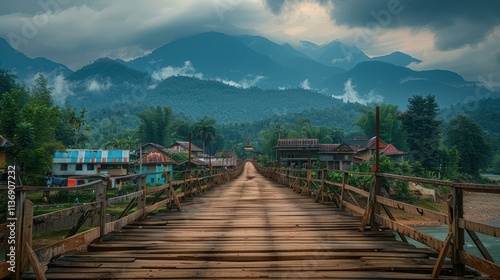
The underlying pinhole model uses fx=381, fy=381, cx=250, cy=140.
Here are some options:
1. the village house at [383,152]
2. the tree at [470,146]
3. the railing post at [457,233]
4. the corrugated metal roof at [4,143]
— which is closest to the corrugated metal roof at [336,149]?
the village house at [383,152]

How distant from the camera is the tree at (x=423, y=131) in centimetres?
7081

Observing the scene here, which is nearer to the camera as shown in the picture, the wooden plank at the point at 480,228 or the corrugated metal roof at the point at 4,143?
the wooden plank at the point at 480,228

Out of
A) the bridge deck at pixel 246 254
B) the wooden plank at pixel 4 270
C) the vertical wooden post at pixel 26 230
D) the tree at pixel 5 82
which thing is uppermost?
the tree at pixel 5 82

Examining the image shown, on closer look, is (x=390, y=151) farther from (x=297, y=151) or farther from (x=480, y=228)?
(x=480, y=228)

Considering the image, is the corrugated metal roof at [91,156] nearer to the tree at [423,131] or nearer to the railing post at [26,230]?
the tree at [423,131]

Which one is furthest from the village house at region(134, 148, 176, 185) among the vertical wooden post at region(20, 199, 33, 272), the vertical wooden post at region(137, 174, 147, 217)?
the vertical wooden post at region(20, 199, 33, 272)

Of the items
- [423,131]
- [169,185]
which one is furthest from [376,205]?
[423,131]

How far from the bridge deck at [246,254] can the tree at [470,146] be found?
3287 inches

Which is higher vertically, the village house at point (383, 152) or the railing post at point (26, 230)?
the village house at point (383, 152)

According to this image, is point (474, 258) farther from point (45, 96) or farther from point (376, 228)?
point (45, 96)

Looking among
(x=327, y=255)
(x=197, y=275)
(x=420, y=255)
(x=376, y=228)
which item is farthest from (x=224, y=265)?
(x=376, y=228)

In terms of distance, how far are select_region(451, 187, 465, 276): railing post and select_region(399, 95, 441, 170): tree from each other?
7163cm

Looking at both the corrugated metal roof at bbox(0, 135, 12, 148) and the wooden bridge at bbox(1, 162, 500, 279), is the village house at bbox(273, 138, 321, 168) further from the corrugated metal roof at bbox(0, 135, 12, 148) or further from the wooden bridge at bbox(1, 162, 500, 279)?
the wooden bridge at bbox(1, 162, 500, 279)

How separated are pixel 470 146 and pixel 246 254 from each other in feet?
294
